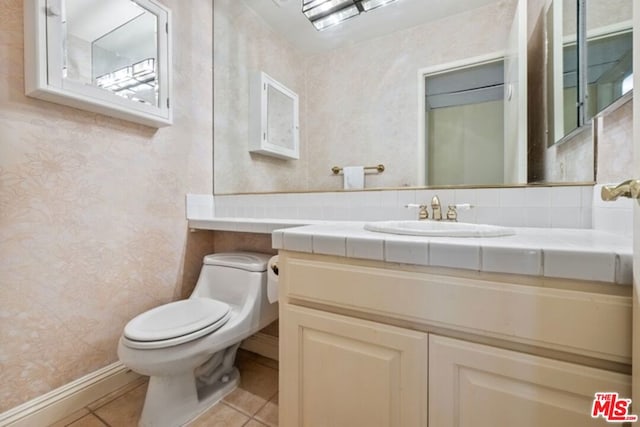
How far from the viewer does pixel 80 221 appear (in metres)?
1.16

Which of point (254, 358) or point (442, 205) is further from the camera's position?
point (254, 358)

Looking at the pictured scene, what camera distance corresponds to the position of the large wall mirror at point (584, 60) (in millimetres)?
698

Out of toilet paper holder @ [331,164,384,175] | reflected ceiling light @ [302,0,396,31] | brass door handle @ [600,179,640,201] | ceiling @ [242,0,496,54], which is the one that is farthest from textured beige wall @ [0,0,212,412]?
brass door handle @ [600,179,640,201]

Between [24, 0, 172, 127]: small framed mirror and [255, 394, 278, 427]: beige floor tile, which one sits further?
[255, 394, 278, 427]: beige floor tile

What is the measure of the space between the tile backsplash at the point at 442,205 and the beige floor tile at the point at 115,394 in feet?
3.11

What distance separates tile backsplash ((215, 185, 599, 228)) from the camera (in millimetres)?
935

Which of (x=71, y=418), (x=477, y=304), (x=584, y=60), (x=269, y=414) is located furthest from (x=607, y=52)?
(x=71, y=418)

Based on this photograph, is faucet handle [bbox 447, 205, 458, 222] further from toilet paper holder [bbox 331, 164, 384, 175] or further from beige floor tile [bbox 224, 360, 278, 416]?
beige floor tile [bbox 224, 360, 278, 416]

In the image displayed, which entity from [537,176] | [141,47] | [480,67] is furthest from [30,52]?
[537,176]

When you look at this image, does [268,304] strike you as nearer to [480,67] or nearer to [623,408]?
[623,408]

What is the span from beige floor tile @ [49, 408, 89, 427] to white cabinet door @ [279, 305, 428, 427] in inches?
38.0

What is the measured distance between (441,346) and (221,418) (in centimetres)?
103

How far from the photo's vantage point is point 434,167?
1293 millimetres

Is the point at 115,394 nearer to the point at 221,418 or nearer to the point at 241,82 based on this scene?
the point at 221,418
